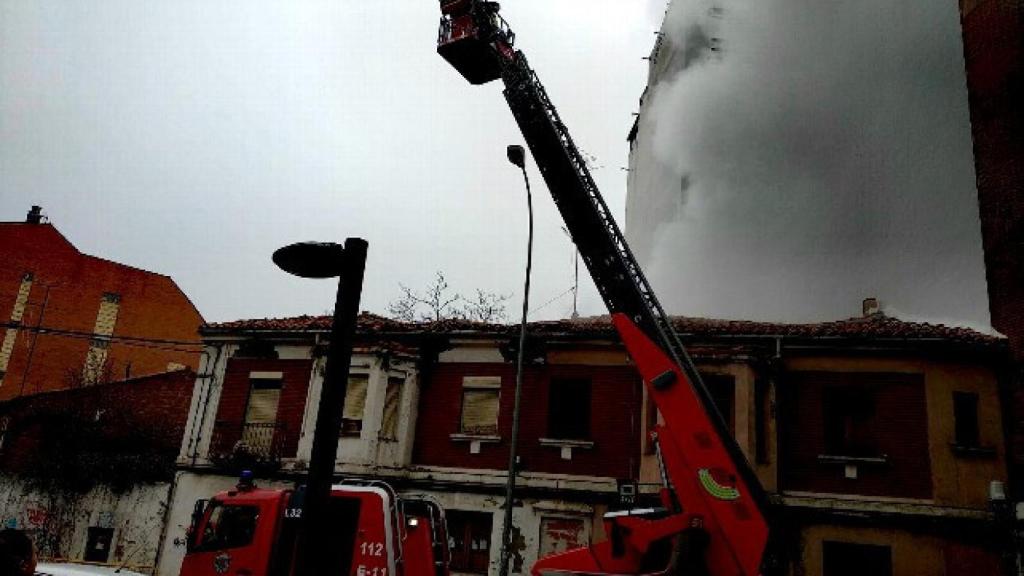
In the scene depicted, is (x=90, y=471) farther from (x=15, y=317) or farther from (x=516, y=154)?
(x=516, y=154)

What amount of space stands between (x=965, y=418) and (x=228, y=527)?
14.9m

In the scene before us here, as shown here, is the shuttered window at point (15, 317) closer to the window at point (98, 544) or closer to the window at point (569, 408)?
the window at point (98, 544)

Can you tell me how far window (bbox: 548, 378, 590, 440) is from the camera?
17938 mm

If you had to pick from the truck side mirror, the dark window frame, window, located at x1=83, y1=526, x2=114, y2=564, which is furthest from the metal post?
window, located at x1=83, y1=526, x2=114, y2=564

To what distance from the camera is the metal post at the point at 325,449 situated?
10.7 feet

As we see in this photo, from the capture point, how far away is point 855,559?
49.6 ft

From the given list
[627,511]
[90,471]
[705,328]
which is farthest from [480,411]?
[90,471]

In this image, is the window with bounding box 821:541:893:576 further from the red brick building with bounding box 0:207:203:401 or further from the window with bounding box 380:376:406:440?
the red brick building with bounding box 0:207:203:401

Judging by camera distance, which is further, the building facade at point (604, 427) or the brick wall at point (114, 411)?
the brick wall at point (114, 411)

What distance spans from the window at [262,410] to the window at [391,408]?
3.43 meters

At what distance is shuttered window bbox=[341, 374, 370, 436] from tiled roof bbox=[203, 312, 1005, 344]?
4.90ft

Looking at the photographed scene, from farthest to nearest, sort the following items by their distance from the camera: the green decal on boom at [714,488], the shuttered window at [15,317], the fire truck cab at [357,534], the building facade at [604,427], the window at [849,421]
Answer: the shuttered window at [15,317] → the window at [849,421] → the building facade at [604,427] → the fire truck cab at [357,534] → the green decal on boom at [714,488]

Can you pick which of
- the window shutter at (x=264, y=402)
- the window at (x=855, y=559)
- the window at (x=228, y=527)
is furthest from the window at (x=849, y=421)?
the window shutter at (x=264, y=402)

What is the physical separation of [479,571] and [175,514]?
29.2ft
